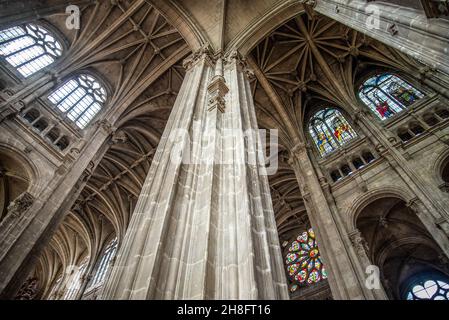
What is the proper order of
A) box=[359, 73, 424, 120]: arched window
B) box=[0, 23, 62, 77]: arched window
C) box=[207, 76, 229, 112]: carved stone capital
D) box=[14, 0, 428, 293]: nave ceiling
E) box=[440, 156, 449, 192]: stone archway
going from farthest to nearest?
box=[14, 0, 428, 293]: nave ceiling → box=[359, 73, 424, 120]: arched window → box=[0, 23, 62, 77]: arched window → box=[440, 156, 449, 192]: stone archway → box=[207, 76, 229, 112]: carved stone capital

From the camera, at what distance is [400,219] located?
10.0 m

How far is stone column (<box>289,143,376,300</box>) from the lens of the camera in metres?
7.21

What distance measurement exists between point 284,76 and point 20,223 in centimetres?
1378

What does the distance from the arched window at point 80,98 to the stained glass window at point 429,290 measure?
47.5 feet

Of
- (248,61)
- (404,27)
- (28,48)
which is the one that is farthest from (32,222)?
(248,61)

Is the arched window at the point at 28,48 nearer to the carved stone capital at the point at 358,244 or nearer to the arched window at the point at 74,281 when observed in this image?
the arched window at the point at 74,281

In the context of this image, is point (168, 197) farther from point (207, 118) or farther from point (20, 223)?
point (20, 223)

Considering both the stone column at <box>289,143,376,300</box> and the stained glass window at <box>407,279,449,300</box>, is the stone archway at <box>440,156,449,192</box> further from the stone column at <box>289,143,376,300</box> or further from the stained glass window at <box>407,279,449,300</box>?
the stained glass window at <box>407,279,449,300</box>

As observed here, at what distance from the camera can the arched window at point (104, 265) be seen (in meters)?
16.7

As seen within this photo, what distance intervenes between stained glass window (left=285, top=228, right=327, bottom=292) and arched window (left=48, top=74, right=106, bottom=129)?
1189cm

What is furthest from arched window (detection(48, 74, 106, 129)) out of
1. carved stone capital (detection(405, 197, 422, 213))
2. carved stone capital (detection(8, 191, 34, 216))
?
carved stone capital (detection(405, 197, 422, 213))

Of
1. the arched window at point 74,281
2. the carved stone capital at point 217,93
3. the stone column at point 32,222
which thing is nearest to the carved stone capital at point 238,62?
the carved stone capital at point 217,93

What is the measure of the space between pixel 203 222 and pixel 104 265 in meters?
17.3

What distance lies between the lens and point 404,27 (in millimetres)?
5180
